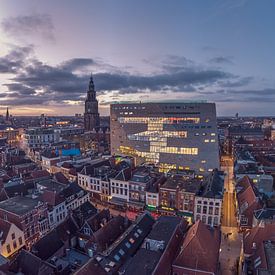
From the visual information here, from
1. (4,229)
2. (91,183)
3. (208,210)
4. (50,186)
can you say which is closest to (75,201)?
(50,186)

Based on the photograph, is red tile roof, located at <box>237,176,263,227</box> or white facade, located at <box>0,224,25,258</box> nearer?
white facade, located at <box>0,224,25,258</box>

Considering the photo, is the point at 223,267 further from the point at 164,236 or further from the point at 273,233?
the point at 164,236

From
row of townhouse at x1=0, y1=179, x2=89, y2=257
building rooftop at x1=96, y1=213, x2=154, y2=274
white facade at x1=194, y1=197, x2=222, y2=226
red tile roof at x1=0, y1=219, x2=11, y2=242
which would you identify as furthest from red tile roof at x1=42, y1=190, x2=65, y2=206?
white facade at x1=194, y1=197, x2=222, y2=226

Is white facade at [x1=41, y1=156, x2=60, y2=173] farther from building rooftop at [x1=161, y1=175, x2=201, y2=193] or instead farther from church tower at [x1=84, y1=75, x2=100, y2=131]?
church tower at [x1=84, y1=75, x2=100, y2=131]

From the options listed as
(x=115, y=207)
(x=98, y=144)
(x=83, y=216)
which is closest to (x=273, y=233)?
(x=83, y=216)

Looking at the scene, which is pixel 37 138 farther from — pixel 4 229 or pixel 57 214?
pixel 4 229

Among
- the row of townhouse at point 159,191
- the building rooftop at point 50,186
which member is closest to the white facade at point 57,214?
the building rooftop at point 50,186

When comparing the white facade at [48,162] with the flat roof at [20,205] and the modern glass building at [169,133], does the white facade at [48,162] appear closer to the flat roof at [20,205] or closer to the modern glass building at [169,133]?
the modern glass building at [169,133]
